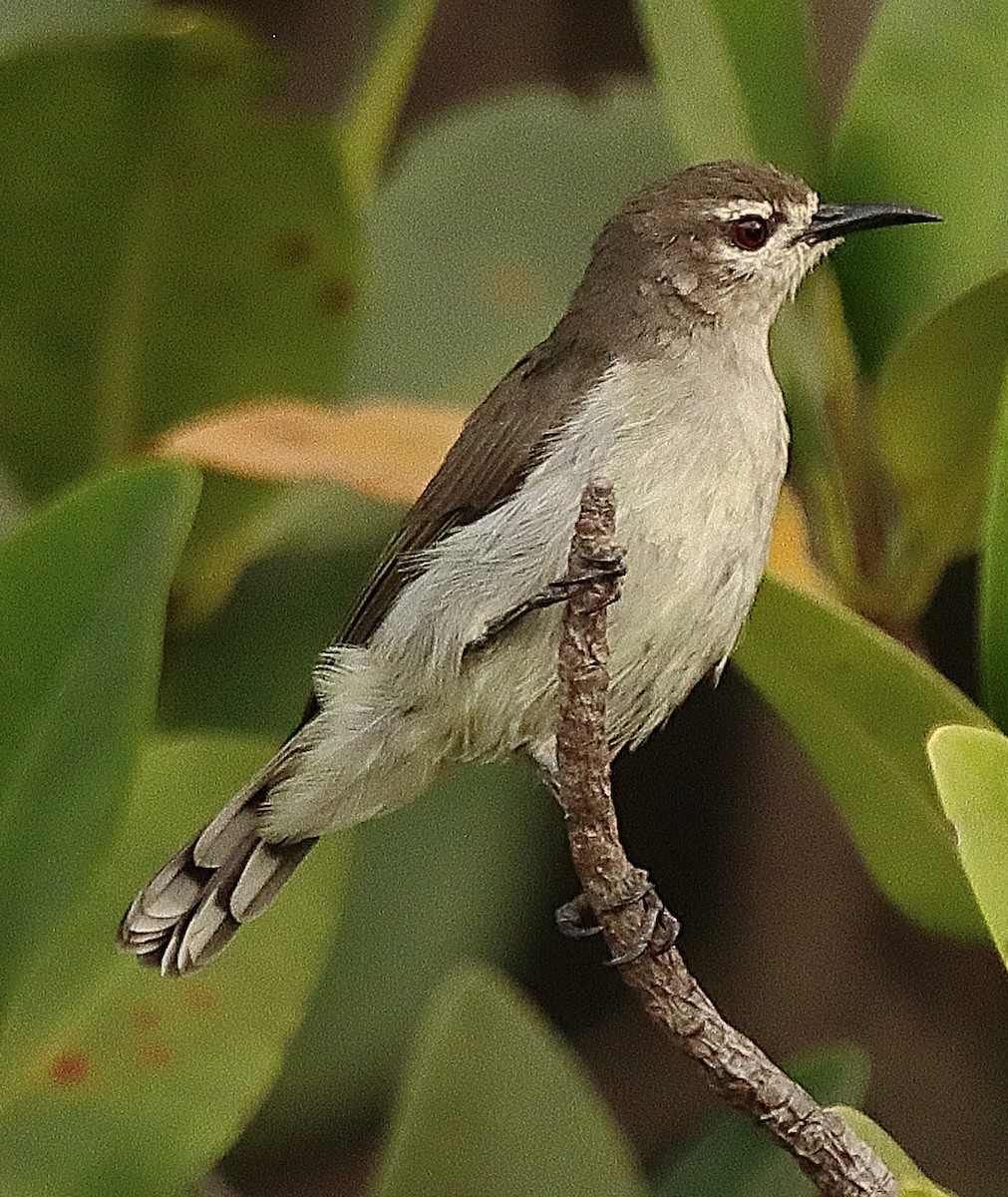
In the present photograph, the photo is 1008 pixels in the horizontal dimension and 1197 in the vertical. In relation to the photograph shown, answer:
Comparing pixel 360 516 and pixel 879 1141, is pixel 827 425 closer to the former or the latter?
pixel 360 516

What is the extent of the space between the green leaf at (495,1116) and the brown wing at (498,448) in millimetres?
338

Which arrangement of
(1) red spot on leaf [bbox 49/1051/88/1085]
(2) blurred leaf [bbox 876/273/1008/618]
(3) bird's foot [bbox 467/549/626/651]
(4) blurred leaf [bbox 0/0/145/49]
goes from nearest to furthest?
(3) bird's foot [bbox 467/549/626/651] < (2) blurred leaf [bbox 876/273/1008/618] < (1) red spot on leaf [bbox 49/1051/88/1085] < (4) blurred leaf [bbox 0/0/145/49]

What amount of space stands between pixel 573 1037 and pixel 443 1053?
1181mm

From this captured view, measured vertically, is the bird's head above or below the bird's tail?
above

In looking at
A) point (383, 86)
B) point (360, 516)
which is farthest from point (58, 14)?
point (360, 516)

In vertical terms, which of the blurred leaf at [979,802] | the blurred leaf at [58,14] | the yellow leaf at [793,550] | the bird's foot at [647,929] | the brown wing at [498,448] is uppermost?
the blurred leaf at [58,14]

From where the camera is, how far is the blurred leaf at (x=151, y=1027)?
146 centimetres

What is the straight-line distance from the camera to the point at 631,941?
1163 mm

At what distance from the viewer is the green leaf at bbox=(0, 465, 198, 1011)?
131 centimetres

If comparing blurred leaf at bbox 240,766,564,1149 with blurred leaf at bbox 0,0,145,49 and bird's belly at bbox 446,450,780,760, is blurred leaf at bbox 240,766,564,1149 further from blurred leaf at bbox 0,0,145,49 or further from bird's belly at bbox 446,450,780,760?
blurred leaf at bbox 0,0,145,49

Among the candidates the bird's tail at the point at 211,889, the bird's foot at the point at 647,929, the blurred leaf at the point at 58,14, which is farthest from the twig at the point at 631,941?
the blurred leaf at the point at 58,14

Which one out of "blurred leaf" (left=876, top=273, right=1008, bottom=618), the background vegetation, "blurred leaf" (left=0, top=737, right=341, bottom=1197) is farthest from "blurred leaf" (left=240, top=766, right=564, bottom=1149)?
"blurred leaf" (left=876, top=273, right=1008, bottom=618)

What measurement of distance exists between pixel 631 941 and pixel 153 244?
846 millimetres

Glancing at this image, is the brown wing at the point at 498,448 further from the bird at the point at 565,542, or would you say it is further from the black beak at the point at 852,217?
the black beak at the point at 852,217
